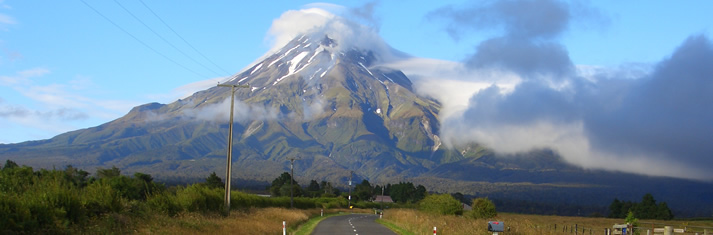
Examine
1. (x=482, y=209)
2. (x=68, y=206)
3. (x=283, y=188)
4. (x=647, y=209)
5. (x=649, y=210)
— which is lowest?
(x=649, y=210)

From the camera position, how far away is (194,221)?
104 ft

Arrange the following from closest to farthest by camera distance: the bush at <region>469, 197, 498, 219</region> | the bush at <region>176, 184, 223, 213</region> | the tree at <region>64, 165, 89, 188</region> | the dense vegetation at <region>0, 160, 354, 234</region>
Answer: the dense vegetation at <region>0, 160, 354, 234</region> → the bush at <region>176, 184, 223, 213</region> → the tree at <region>64, 165, 89, 188</region> → the bush at <region>469, 197, 498, 219</region>

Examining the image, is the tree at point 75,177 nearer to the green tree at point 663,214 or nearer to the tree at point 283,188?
the tree at point 283,188

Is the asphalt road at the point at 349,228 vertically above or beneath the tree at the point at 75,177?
beneath

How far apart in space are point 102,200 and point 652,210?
147373 mm

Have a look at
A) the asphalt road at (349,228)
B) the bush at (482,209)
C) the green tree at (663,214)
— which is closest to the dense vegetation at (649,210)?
the green tree at (663,214)

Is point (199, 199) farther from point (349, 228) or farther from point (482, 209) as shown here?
point (482, 209)

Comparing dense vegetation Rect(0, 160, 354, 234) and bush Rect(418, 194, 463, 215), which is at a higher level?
dense vegetation Rect(0, 160, 354, 234)

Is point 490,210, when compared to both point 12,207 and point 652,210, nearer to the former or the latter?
point 12,207

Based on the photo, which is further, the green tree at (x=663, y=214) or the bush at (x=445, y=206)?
the green tree at (x=663, y=214)

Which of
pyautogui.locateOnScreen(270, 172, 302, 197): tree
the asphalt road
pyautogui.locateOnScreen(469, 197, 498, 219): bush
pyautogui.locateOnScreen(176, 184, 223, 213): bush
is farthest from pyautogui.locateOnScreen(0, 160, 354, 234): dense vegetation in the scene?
pyautogui.locateOnScreen(270, 172, 302, 197): tree

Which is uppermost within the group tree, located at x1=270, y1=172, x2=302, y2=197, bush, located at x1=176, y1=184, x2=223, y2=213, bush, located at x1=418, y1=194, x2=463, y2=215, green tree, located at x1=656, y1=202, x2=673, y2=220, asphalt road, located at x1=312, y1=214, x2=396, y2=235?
bush, located at x1=176, y1=184, x2=223, y2=213

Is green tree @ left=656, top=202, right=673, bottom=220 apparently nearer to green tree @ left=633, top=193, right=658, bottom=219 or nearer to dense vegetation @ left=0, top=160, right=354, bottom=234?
green tree @ left=633, top=193, right=658, bottom=219

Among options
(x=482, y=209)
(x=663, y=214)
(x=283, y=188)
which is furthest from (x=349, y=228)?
(x=663, y=214)
